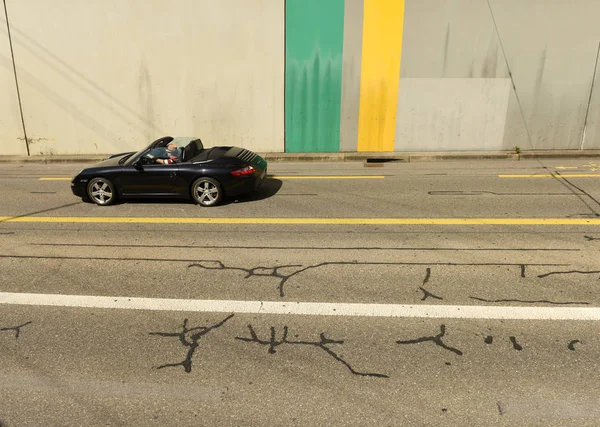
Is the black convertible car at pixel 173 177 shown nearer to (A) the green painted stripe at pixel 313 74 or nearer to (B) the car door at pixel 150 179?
(B) the car door at pixel 150 179

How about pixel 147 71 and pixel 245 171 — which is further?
pixel 147 71

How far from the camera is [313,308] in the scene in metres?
5.01


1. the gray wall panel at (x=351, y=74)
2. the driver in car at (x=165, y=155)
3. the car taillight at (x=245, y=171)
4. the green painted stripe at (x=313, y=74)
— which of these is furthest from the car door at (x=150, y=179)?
the gray wall panel at (x=351, y=74)

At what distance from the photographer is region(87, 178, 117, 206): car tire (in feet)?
29.4

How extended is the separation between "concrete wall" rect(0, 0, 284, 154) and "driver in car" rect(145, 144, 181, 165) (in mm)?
5196

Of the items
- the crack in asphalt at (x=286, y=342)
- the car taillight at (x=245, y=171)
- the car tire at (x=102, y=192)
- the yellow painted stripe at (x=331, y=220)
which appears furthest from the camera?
the car tire at (x=102, y=192)

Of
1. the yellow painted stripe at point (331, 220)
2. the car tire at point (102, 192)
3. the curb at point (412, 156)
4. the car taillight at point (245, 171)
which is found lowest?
the yellow painted stripe at point (331, 220)

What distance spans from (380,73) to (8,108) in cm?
1159

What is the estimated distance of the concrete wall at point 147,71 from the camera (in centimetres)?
1316

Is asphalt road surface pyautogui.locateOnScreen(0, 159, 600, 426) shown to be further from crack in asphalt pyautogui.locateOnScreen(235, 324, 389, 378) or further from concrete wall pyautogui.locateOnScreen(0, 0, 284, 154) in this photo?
concrete wall pyautogui.locateOnScreen(0, 0, 284, 154)

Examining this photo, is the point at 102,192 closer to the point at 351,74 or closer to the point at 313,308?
the point at 313,308

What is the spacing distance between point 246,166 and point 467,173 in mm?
5768

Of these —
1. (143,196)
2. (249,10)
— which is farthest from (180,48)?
(143,196)

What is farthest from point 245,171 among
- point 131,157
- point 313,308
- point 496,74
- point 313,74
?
point 496,74
